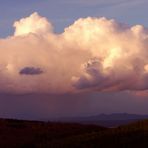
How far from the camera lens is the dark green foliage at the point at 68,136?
46.1 m

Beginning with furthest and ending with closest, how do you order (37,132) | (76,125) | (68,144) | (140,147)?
(76,125)
(37,132)
(68,144)
(140,147)

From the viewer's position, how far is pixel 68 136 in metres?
56.2

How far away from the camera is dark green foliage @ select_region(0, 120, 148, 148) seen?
46094 millimetres

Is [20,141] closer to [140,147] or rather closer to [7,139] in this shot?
[7,139]

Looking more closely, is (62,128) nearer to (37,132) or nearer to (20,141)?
(37,132)

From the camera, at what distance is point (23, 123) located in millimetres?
71625

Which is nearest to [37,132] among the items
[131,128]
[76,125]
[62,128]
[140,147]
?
[62,128]

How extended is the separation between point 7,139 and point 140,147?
1887 centimetres

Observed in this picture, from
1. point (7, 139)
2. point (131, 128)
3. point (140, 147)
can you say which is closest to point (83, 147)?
point (140, 147)

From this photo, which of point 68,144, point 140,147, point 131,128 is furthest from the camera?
point 131,128

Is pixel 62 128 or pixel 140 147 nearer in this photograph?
pixel 140 147

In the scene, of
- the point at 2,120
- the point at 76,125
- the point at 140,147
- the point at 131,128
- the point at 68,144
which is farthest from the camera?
the point at 2,120

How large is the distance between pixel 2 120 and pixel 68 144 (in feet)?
93.9

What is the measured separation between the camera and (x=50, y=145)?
47688mm
